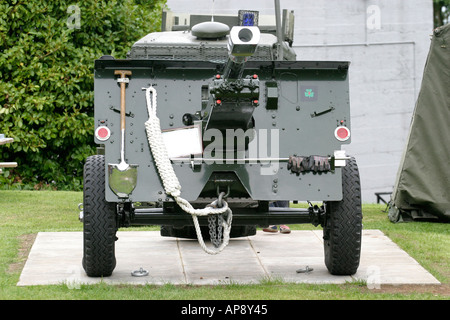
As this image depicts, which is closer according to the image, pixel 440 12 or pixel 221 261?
pixel 221 261

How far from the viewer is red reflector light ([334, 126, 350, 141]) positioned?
19.6 ft

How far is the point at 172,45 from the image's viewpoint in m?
8.30

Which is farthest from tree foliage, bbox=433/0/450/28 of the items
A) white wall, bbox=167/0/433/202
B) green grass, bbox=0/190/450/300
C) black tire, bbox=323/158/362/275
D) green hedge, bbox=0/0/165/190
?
black tire, bbox=323/158/362/275

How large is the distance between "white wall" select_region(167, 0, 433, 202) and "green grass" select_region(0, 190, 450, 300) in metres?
6.58

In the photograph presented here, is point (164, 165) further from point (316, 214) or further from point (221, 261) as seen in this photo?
point (221, 261)

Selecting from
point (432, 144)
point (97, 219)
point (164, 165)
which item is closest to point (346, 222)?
point (164, 165)

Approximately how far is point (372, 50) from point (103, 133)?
11.8 m

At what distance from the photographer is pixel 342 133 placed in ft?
19.7

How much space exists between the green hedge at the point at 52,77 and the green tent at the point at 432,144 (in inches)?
236

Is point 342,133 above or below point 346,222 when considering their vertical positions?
above

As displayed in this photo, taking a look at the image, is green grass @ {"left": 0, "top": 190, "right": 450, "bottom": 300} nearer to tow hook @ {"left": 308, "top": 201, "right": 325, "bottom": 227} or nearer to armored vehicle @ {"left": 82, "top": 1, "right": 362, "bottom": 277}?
armored vehicle @ {"left": 82, "top": 1, "right": 362, "bottom": 277}

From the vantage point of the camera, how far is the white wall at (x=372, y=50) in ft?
55.0
